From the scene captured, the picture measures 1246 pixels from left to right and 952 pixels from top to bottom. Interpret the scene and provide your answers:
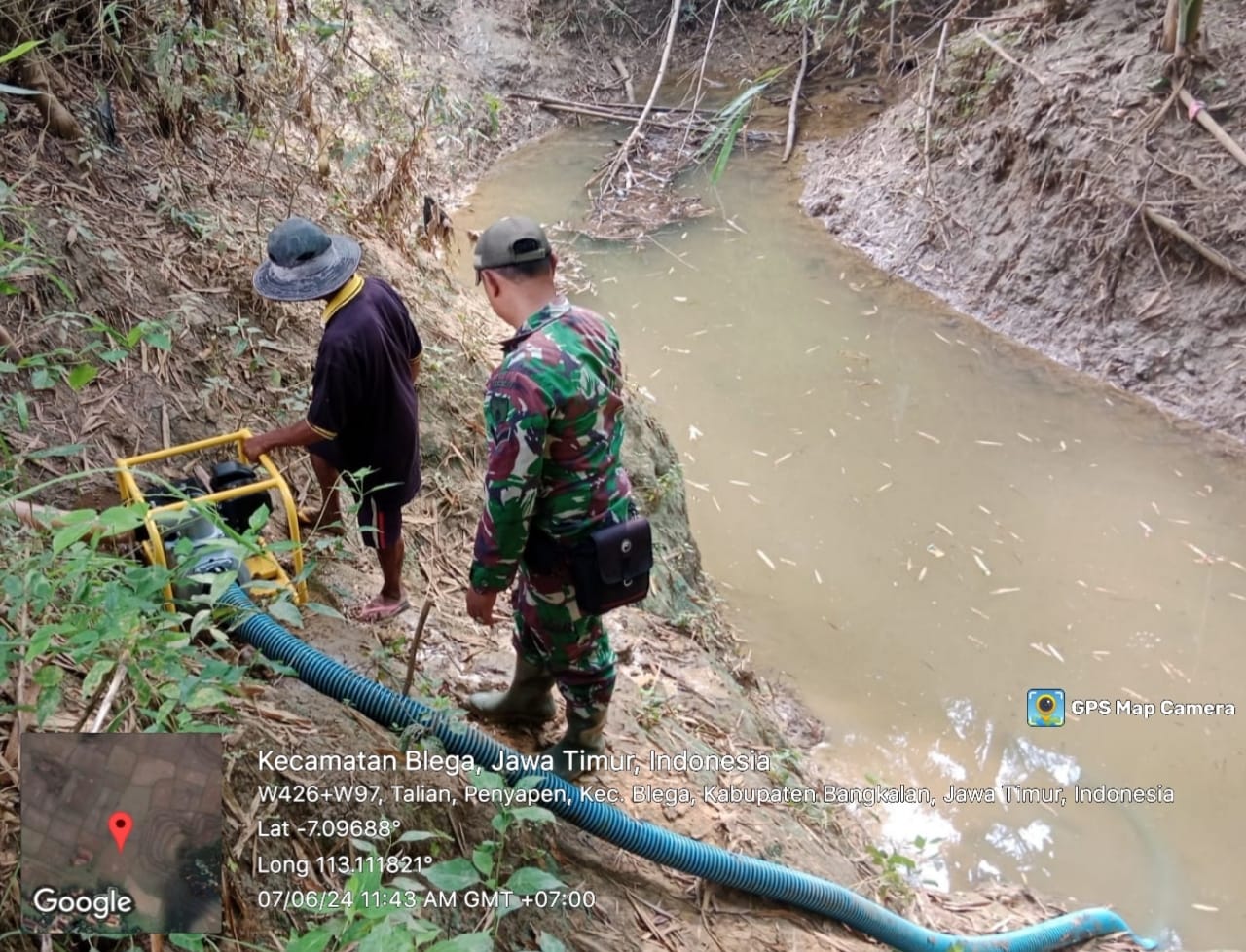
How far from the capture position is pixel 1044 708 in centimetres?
433

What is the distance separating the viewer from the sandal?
2.88 meters

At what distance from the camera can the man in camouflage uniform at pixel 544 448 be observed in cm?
212

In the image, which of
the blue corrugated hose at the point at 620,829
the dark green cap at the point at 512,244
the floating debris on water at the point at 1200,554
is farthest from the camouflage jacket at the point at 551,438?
Result: the floating debris on water at the point at 1200,554

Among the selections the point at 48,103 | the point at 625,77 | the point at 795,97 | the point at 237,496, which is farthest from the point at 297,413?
the point at 625,77

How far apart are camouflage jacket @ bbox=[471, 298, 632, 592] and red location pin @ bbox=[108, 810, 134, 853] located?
99cm

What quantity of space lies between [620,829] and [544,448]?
42.2 inches

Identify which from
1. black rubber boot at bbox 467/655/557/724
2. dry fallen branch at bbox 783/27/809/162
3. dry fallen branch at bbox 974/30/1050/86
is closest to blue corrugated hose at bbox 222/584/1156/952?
black rubber boot at bbox 467/655/557/724

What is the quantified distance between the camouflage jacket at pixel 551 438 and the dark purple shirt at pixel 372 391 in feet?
1.36

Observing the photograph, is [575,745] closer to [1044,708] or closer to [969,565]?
[1044,708]

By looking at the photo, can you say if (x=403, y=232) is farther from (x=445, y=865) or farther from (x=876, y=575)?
(x=445, y=865)

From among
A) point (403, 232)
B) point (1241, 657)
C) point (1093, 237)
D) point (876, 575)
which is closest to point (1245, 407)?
point (1093, 237)

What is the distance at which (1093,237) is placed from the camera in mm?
7016

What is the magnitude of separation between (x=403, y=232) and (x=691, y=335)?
2777 millimetres

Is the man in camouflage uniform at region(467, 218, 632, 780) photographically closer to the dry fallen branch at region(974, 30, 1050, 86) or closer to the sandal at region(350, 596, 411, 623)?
the sandal at region(350, 596, 411, 623)
